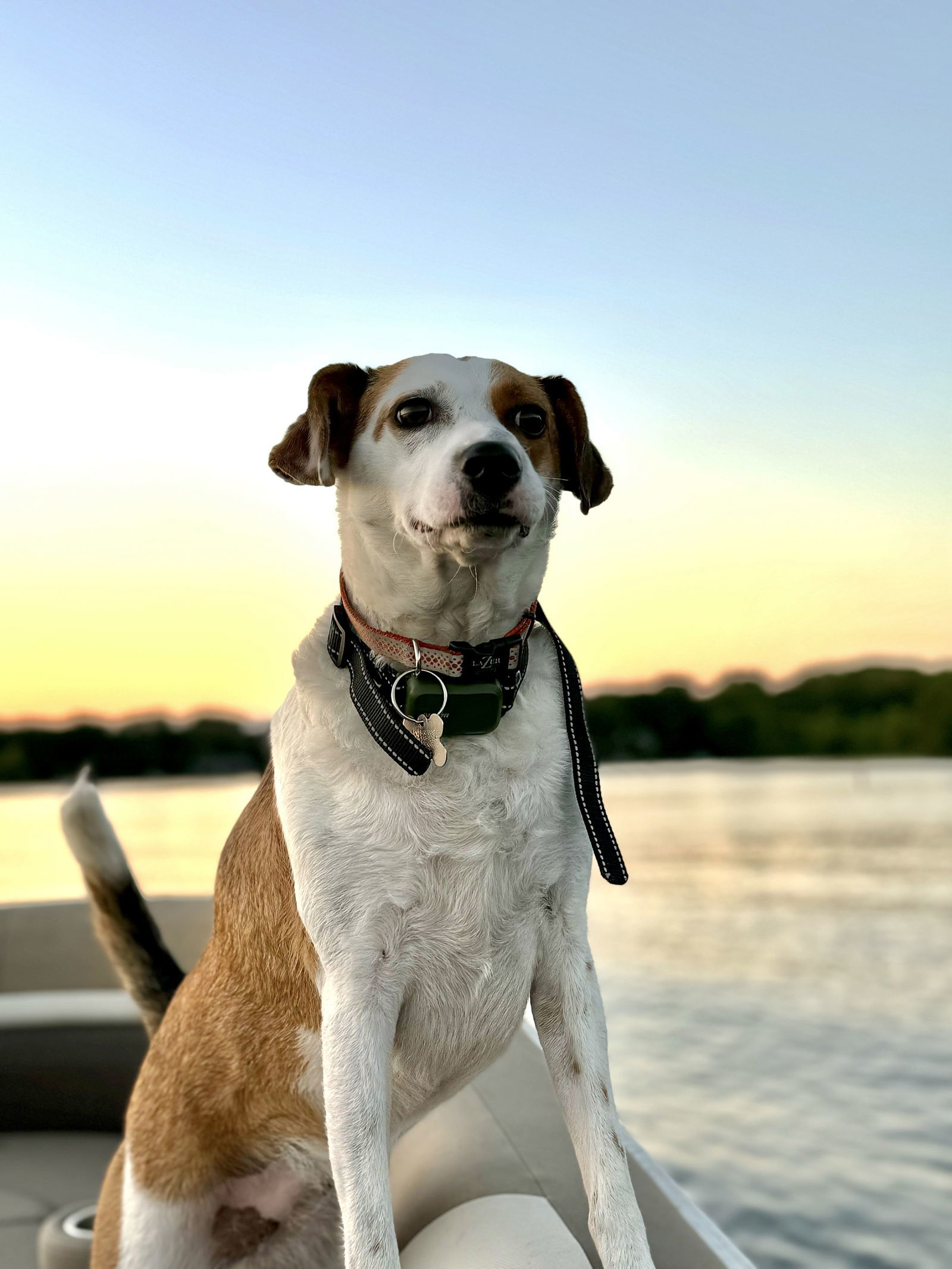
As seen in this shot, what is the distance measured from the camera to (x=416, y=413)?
1.40 meters

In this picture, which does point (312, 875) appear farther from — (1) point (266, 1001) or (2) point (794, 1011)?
(2) point (794, 1011)

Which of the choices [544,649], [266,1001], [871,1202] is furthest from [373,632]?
[871,1202]

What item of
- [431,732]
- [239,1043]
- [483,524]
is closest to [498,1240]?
[239,1043]

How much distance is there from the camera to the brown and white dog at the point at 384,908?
4.17 ft

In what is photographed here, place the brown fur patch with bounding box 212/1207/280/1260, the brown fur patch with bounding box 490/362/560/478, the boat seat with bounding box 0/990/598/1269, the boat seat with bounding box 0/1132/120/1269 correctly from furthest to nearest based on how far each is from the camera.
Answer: the boat seat with bounding box 0/1132/120/1269 < the boat seat with bounding box 0/990/598/1269 < the brown fur patch with bounding box 212/1207/280/1260 < the brown fur patch with bounding box 490/362/560/478

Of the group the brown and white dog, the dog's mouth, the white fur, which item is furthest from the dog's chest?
the white fur

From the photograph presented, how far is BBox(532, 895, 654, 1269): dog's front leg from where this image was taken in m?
1.25

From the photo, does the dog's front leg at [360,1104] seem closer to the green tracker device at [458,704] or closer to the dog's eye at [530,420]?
the green tracker device at [458,704]

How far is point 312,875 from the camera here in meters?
1.30

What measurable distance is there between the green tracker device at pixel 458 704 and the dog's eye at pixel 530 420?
0.38 metres

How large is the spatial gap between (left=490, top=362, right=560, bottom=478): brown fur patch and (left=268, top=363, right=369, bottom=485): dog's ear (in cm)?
20

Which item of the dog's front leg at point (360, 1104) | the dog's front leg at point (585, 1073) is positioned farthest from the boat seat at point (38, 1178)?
the dog's front leg at point (585, 1073)

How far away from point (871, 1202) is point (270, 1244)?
3065mm

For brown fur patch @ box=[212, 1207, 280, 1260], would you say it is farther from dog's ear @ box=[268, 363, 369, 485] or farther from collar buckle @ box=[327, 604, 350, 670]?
dog's ear @ box=[268, 363, 369, 485]
